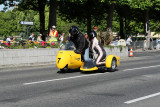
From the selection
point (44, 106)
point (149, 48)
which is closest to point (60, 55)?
point (44, 106)

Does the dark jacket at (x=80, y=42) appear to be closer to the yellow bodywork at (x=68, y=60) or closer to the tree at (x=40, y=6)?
the yellow bodywork at (x=68, y=60)

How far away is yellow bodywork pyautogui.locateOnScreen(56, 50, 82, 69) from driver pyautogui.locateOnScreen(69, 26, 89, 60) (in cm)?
24

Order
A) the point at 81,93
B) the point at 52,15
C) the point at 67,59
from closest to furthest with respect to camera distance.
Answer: the point at 81,93
the point at 67,59
the point at 52,15

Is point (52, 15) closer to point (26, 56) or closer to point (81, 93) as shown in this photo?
point (26, 56)

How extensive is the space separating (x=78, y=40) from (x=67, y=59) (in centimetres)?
100

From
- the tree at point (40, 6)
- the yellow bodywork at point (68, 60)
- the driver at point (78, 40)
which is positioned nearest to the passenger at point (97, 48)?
the yellow bodywork at point (68, 60)

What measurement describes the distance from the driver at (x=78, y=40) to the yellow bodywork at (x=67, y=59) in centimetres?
24

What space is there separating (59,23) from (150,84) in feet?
255

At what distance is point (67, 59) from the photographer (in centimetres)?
1257

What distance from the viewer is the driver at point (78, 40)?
508 inches

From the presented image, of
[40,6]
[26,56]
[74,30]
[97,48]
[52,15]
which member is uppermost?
[40,6]

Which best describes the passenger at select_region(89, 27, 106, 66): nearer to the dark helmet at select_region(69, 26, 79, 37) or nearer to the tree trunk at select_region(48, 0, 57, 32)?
the dark helmet at select_region(69, 26, 79, 37)

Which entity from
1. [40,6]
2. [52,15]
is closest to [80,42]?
[52,15]

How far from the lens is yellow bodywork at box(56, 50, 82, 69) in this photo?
1249cm
